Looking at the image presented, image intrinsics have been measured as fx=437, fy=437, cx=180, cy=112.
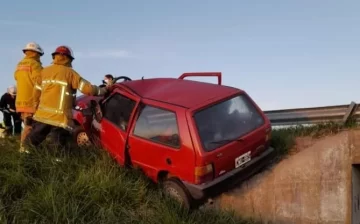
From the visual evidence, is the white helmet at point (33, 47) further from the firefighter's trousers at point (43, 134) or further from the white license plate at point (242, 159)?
the white license plate at point (242, 159)

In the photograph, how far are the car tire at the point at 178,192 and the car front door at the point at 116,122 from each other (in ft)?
2.93

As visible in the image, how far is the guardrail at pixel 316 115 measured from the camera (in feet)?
24.1

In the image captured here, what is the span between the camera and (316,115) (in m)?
7.69

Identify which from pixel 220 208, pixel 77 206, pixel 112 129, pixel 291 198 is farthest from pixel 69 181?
pixel 291 198

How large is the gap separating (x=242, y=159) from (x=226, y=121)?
56 cm

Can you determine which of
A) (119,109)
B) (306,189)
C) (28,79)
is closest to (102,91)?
(119,109)

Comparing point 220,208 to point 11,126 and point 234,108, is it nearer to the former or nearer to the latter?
point 234,108

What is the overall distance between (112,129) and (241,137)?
79.7 inches

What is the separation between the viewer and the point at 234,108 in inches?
245

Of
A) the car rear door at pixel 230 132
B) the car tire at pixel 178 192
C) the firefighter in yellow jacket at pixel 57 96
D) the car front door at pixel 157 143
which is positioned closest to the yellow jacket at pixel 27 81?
the firefighter in yellow jacket at pixel 57 96

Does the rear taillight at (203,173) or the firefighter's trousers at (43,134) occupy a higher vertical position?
the firefighter's trousers at (43,134)

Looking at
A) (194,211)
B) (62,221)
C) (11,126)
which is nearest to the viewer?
(62,221)

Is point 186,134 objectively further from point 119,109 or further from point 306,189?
point 306,189

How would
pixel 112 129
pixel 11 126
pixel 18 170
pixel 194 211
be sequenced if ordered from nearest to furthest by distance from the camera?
pixel 194 211
pixel 18 170
pixel 112 129
pixel 11 126
